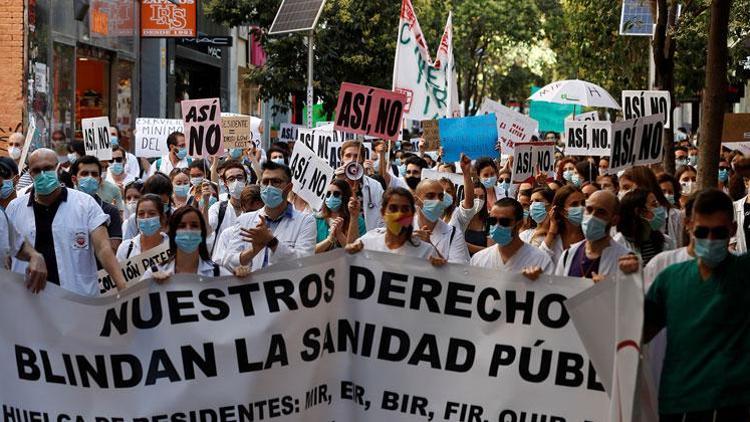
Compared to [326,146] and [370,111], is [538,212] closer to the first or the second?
[370,111]

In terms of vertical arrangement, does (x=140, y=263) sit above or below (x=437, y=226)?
below

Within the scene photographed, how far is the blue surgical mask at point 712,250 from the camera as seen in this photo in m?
5.95

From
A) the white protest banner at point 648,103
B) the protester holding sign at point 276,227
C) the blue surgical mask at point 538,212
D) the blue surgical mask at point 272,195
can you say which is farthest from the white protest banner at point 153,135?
the blue surgical mask at point 272,195

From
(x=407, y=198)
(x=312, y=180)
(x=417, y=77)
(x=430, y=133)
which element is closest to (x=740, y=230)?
(x=312, y=180)

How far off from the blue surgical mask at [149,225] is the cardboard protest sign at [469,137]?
6940mm

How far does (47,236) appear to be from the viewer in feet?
28.8

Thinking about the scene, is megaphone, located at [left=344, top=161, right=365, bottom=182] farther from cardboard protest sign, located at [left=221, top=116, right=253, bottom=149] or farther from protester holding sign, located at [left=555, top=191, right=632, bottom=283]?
cardboard protest sign, located at [left=221, top=116, right=253, bottom=149]

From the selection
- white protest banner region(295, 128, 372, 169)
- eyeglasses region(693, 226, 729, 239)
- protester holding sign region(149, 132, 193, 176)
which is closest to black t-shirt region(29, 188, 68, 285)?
eyeglasses region(693, 226, 729, 239)

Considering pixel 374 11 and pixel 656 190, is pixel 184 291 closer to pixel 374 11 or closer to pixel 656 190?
pixel 656 190

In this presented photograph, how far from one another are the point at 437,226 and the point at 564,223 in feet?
2.71

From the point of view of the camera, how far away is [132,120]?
30.3m

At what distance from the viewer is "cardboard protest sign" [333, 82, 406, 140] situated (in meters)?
13.7

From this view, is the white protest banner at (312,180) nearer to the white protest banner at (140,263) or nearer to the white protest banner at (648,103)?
the white protest banner at (140,263)

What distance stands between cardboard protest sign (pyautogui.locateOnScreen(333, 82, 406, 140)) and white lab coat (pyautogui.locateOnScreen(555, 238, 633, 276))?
599cm
